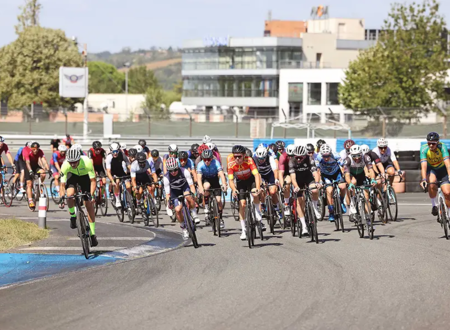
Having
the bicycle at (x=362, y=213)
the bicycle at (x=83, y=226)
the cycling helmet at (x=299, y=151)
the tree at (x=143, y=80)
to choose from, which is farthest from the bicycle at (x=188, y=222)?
the tree at (x=143, y=80)

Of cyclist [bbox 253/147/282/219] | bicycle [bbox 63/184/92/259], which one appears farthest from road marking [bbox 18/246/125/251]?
cyclist [bbox 253/147/282/219]

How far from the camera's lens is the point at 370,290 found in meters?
10.3

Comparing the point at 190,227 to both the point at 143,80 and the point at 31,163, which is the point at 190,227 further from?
the point at 143,80

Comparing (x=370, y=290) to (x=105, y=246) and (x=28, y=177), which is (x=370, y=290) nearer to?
(x=105, y=246)

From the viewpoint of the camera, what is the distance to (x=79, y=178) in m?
15.1

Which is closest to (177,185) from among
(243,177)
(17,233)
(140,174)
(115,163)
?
(243,177)

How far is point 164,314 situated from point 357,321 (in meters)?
2.10

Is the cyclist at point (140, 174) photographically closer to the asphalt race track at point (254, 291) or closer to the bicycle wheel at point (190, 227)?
the bicycle wheel at point (190, 227)

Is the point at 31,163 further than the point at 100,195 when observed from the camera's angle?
Yes

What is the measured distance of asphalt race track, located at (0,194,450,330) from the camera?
873 cm

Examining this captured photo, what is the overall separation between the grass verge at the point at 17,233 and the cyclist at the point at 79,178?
5.57 feet

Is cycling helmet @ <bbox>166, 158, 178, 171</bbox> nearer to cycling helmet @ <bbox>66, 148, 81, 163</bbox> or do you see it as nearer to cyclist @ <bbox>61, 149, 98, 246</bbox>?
cyclist @ <bbox>61, 149, 98, 246</bbox>

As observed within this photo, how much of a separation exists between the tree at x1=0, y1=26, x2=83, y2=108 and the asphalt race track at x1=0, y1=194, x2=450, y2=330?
73479 mm

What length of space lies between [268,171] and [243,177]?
247 cm
